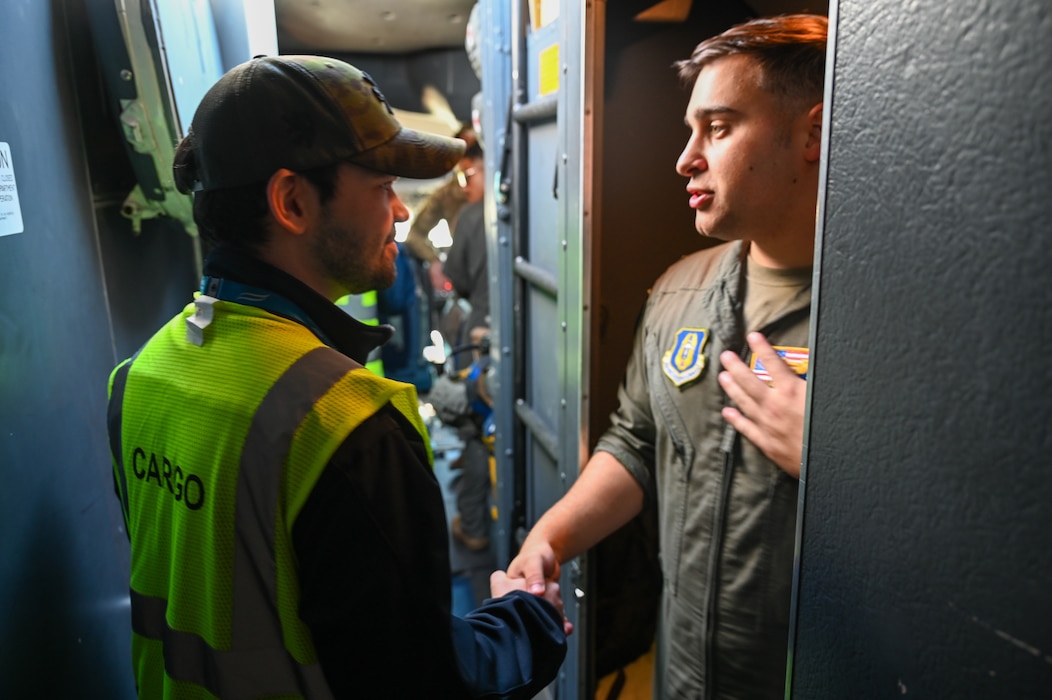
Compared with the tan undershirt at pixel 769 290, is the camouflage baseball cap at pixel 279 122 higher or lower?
higher

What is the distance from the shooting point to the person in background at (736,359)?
4.62ft

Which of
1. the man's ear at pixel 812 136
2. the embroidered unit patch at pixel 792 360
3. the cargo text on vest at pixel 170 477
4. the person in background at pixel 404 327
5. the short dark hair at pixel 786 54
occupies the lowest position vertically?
the person in background at pixel 404 327

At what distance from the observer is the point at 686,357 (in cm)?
156

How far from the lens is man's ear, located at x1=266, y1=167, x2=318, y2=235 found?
114cm

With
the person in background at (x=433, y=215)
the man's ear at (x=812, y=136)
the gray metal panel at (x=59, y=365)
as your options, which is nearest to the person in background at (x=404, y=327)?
the person in background at (x=433, y=215)

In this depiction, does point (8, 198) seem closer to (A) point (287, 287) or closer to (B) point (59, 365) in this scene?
(B) point (59, 365)

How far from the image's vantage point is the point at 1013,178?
0.56 m

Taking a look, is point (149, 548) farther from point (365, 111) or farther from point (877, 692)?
point (877, 692)

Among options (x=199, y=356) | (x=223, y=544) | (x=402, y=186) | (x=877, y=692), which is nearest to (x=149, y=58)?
(x=199, y=356)

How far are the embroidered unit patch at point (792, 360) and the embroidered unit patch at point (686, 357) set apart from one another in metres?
0.13

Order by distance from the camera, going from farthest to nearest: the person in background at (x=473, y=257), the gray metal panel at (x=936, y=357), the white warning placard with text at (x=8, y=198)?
the person in background at (x=473, y=257) → the white warning placard with text at (x=8, y=198) → the gray metal panel at (x=936, y=357)

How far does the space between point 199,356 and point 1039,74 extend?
1.09 meters

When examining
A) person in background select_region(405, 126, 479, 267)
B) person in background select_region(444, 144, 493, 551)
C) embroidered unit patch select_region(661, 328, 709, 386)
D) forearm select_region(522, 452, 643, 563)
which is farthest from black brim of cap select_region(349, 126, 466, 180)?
person in background select_region(405, 126, 479, 267)

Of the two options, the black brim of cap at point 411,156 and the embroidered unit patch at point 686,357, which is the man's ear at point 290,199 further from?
the embroidered unit patch at point 686,357
